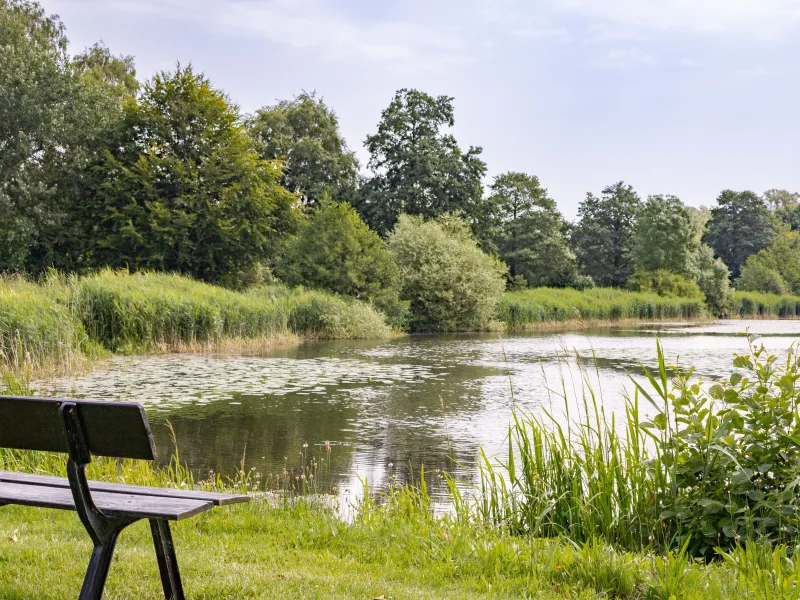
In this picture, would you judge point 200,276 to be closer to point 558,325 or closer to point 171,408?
point 558,325

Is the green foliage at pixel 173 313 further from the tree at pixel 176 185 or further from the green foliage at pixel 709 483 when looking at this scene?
the green foliage at pixel 709 483

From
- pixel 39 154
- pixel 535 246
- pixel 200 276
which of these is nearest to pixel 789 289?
pixel 535 246

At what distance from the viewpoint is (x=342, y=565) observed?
4.21m

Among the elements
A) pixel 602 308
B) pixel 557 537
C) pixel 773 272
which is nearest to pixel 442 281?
pixel 602 308

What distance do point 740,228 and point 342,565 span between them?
75.6 meters

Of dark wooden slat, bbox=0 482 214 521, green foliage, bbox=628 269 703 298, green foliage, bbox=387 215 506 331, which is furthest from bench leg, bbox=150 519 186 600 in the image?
green foliage, bbox=628 269 703 298

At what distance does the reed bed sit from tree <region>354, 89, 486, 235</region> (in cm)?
2337

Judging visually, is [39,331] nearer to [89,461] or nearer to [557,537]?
[557,537]

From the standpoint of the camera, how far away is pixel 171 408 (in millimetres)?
12539

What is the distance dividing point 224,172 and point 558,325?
19146mm

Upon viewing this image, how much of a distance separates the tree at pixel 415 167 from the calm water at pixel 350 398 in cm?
2287

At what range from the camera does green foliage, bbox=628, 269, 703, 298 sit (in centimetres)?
5412

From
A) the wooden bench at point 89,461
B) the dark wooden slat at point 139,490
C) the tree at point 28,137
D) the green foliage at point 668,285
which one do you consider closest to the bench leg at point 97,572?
the wooden bench at point 89,461

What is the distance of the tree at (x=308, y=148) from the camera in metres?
49.3
